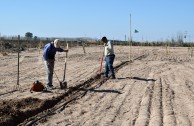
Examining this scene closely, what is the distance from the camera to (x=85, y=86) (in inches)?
622

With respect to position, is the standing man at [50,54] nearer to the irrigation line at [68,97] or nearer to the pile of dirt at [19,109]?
the irrigation line at [68,97]

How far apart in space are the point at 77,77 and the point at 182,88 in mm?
A: 5540

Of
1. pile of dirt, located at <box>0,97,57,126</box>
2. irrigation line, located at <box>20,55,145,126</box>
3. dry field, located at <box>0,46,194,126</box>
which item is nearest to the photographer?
pile of dirt, located at <box>0,97,57,126</box>

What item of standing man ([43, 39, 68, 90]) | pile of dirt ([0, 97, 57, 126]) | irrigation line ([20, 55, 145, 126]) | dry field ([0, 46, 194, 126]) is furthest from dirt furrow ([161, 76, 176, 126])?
standing man ([43, 39, 68, 90])

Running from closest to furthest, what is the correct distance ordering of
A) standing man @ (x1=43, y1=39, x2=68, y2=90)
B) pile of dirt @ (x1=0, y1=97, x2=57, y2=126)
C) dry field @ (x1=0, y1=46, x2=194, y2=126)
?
pile of dirt @ (x1=0, y1=97, x2=57, y2=126), dry field @ (x1=0, y1=46, x2=194, y2=126), standing man @ (x1=43, y1=39, x2=68, y2=90)

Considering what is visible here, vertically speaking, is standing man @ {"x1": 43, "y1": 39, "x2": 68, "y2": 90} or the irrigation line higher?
standing man @ {"x1": 43, "y1": 39, "x2": 68, "y2": 90}

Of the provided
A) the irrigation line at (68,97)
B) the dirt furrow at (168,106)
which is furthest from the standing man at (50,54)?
the dirt furrow at (168,106)

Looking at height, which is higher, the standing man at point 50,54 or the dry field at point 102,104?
the standing man at point 50,54

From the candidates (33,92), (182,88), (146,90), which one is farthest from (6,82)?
(182,88)

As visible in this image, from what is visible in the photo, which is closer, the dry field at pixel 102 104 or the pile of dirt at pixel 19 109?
the pile of dirt at pixel 19 109

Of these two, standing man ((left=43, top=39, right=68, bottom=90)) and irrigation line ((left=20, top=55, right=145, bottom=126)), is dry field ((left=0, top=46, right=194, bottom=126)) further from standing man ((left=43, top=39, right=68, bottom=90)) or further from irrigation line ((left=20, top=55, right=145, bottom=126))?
standing man ((left=43, top=39, right=68, bottom=90))

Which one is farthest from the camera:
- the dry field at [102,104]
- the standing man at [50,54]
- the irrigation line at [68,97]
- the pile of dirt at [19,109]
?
the standing man at [50,54]

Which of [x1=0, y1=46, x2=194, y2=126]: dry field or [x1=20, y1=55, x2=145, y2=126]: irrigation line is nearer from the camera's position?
[x1=0, y1=46, x2=194, y2=126]: dry field

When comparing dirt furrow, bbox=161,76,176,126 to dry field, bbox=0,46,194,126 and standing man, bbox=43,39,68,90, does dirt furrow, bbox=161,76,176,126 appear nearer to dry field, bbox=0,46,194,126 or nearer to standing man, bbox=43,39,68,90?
dry field, bbox=0,46,194,126
